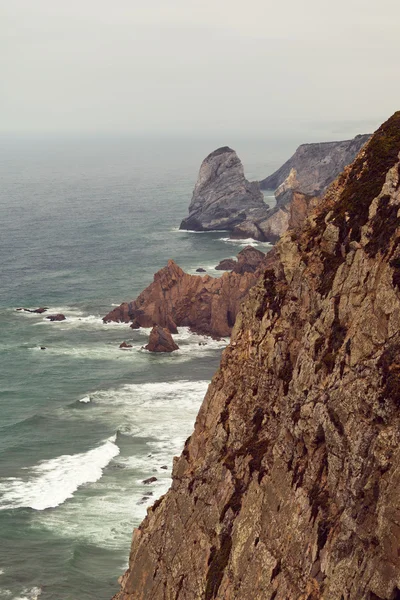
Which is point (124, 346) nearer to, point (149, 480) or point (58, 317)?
point (58, 317)

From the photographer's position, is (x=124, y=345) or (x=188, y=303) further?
(x=188, y=303)

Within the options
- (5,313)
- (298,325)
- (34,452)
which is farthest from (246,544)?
(5,313)

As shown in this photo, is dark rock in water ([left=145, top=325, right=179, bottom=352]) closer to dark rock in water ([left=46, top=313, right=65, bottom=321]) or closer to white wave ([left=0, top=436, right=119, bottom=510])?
dark rock in water ([left=46, top=313, right=65, bottom=321])

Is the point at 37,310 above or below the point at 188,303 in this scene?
below

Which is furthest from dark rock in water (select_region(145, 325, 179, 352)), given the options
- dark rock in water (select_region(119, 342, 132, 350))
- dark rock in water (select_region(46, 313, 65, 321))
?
dark rock in water (select_region(46, 313, 65, 321))

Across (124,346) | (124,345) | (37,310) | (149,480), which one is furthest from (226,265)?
(149,480)

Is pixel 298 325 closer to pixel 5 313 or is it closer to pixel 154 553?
pixel 154 553
